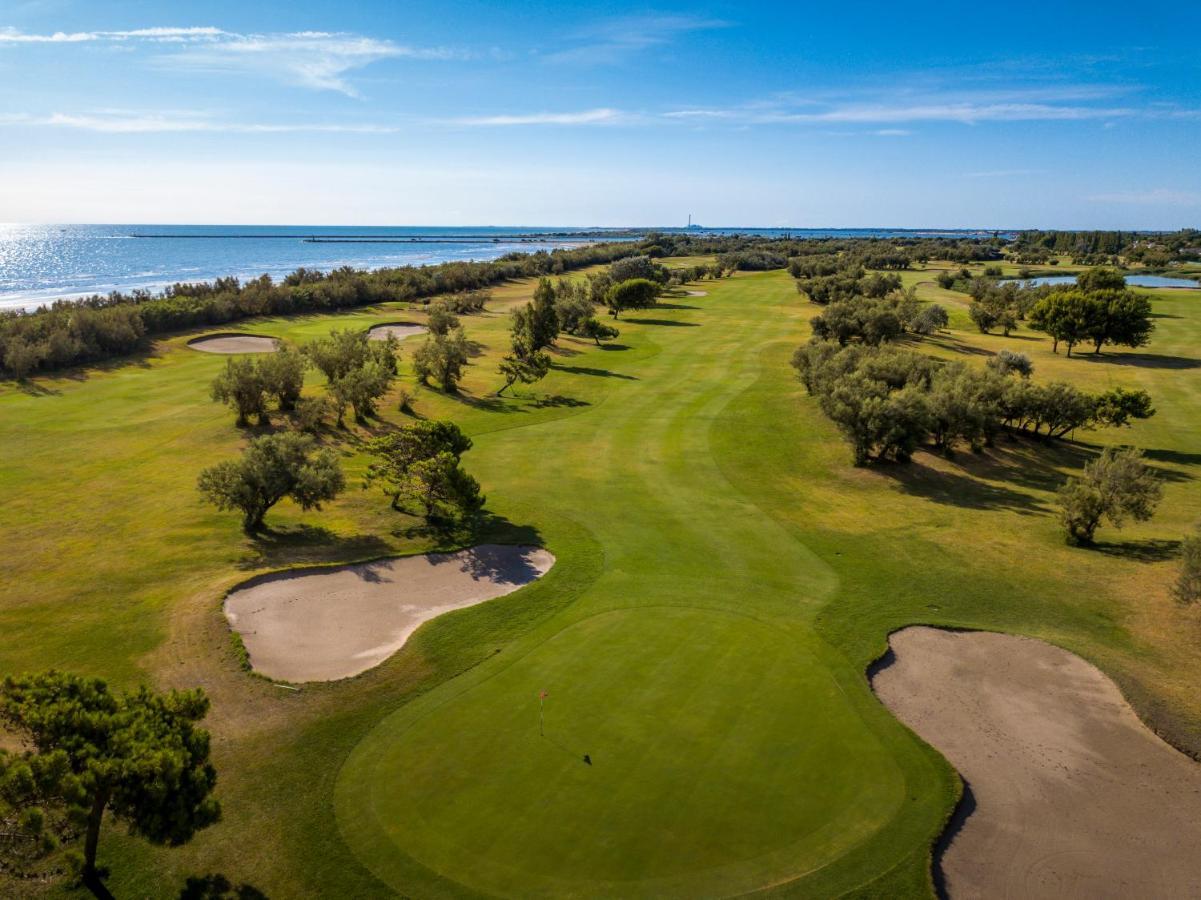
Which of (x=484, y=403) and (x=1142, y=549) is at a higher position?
(x=484, y=403)

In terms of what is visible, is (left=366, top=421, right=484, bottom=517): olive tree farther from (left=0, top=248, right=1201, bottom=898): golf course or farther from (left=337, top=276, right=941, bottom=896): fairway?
(left=337, top=276, right=941, bottom=896): fairway

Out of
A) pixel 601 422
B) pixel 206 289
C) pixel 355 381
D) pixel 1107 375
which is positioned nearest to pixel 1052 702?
pixel 601 422

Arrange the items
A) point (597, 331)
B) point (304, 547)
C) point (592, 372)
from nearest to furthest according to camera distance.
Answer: point (304, 547) → point (592, 372) → point (597, 331)

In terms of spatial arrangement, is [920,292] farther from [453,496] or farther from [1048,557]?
[453,496]

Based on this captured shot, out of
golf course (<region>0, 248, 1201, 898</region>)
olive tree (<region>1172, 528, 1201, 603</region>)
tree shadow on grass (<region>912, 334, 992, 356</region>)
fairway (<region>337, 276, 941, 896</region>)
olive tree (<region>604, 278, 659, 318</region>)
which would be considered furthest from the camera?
olive tree (<region>604, 278, 659, 318</region>)

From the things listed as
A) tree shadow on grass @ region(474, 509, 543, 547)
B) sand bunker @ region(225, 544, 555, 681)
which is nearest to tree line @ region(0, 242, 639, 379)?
sand bunker @ region(225, 544, 555, 681)

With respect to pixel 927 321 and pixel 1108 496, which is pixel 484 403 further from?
pixel 927 321

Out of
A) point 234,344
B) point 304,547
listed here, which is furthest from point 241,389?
point 234,344
